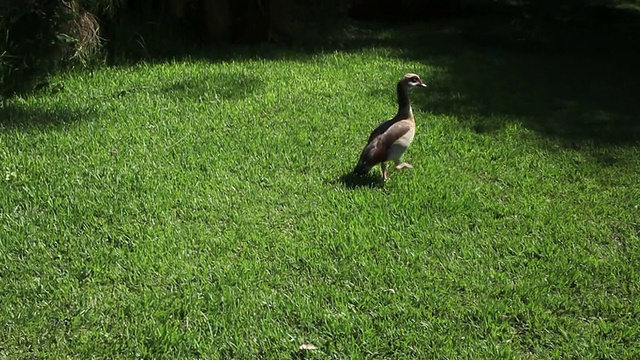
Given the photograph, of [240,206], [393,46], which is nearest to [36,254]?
[240,206]

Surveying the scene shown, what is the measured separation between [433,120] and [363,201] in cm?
205

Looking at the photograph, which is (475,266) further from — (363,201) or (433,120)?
(433,120)

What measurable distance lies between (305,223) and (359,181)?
818 mm

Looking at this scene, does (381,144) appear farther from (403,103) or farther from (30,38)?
(30,38)

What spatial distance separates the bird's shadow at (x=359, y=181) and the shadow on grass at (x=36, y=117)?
2574 millimetres

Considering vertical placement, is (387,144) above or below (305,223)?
above

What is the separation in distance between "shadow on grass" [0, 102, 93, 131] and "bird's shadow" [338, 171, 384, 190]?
2.57m

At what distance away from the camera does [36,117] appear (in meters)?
6.26

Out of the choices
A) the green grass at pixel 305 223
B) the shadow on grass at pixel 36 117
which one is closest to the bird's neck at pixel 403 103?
the green grass at pixel 305 223

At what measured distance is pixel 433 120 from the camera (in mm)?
6727

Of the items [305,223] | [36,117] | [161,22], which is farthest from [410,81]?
[161,22]

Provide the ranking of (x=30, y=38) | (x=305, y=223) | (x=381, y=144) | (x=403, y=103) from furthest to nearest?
(x=30, y=38) < (x=403, y=103) < (x=381, y=144) < (x=305, y=223)

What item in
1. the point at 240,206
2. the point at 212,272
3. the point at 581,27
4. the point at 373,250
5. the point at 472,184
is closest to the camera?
the point at 212,272

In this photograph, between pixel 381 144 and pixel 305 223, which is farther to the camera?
pixel 381 144
